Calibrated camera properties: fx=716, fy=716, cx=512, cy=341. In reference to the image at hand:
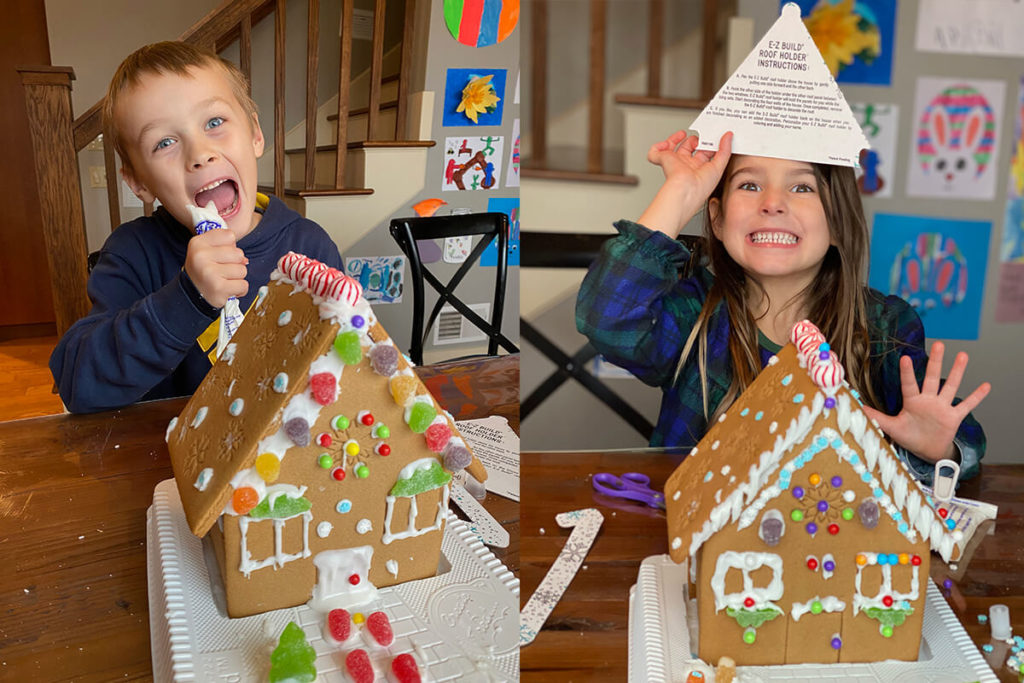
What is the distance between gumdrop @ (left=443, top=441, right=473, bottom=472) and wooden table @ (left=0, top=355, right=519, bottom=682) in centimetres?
11

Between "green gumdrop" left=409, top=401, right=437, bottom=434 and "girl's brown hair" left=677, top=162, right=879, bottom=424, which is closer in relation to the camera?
"green gumdrop" left=409, top=401, right=437, bottom=434

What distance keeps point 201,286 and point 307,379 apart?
0.24 m

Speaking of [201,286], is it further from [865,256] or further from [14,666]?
[865,256]

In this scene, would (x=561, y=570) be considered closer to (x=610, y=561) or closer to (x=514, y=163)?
(x=610, y=561)

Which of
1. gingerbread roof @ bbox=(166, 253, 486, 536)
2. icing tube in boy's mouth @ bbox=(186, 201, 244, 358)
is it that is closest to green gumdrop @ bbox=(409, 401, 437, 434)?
gingerbread roof @ bbox=(166, 253, 486, 536)

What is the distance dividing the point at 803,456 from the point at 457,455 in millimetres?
196

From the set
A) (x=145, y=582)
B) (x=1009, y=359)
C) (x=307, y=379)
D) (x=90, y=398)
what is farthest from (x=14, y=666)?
(x=1009, y=359)

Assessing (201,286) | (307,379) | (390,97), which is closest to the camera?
(307,379)

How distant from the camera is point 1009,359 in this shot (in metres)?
0.84

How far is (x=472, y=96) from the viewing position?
0.88 metres

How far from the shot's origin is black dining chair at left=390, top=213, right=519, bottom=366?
913mm

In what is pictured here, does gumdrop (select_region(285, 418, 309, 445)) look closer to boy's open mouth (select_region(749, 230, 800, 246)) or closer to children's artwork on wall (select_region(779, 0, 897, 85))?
boy's open mouth (select_region(749, 230, 800, 246))

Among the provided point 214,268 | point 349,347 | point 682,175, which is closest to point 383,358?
point 349,347

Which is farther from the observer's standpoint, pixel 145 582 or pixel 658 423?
pixel 658 423
